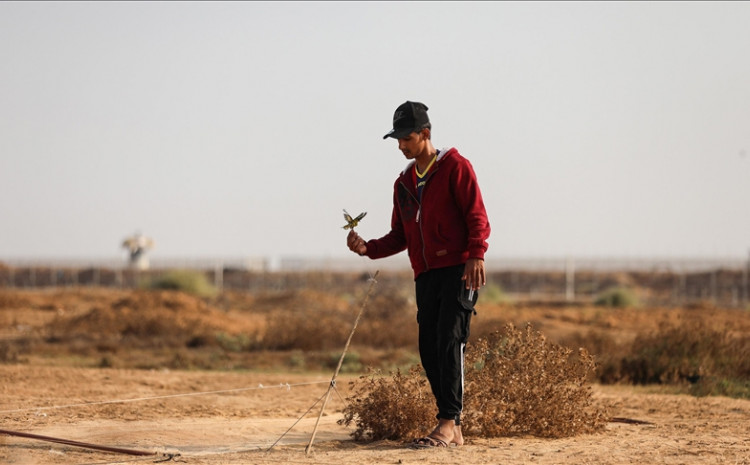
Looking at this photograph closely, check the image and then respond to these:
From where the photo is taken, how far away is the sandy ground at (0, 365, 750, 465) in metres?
6.35

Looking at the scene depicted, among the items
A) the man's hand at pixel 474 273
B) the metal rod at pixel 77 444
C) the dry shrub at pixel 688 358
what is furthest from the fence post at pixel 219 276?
the man's hand at pixel 474 273

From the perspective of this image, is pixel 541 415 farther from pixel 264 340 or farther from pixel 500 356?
pixel 264 340

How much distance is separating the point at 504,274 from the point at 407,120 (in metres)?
61.8

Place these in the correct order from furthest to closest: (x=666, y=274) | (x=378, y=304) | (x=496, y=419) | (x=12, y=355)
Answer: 1. (x=666, y=274)
2. (x=378, y=304)
3. (x=12, y=355)
4. (x=496, y=419)

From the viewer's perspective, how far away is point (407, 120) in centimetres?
668

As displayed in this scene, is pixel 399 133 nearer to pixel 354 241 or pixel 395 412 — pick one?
pixel 354 241

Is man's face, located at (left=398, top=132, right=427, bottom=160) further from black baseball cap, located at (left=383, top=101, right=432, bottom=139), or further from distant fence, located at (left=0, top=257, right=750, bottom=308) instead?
distant fence, located at (left=0, top=257, right=750, bottom=308)

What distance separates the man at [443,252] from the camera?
21.5ft

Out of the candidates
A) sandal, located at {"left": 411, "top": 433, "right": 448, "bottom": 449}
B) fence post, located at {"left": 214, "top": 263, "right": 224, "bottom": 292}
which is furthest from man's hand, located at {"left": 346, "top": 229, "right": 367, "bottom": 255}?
fence post, located at {"left": 214, "top": 263, "right": 224, "bottom": 292}

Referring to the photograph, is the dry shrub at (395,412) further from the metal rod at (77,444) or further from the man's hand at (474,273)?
the metal rod at (77,444)

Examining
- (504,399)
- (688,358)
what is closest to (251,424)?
(504,399)

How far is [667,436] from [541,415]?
908 mm

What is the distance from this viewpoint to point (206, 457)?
6.38 m

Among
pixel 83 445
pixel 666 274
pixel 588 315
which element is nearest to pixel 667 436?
pixel 83 445
